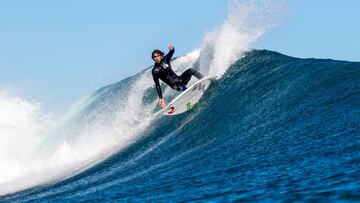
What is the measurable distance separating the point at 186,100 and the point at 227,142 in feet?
13.7

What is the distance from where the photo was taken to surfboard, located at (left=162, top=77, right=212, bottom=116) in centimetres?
1301

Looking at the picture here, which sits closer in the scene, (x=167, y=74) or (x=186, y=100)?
(x=167, y=74)

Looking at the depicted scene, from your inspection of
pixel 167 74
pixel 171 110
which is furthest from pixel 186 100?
pixel 167 74

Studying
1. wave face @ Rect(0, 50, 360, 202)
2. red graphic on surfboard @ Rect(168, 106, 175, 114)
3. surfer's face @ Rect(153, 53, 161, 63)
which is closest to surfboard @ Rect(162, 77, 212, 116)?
red graphic on surfboard @ Rect(168, 106, 175, 114)

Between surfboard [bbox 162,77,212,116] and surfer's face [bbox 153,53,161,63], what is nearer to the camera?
surfer's face [bbox 153,53,161,63]

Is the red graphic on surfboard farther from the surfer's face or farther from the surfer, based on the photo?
the surfer's face

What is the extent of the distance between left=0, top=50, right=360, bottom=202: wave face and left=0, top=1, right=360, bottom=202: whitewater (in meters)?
0.03

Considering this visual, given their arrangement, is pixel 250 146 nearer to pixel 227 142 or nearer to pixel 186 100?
pixel 227 142

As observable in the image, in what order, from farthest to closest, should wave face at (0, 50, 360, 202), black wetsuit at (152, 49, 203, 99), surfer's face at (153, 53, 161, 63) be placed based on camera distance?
black wetsuit at (152, 49, 203, 99), surfer's face at (153, 53, 161, 63), wave face at (0, 50, 360, 202)

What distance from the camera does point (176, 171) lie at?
7.77 meters

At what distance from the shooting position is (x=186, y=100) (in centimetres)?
1323

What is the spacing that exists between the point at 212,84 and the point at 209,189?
28.2 feet

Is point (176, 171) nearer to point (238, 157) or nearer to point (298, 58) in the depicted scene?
point (238, 157)

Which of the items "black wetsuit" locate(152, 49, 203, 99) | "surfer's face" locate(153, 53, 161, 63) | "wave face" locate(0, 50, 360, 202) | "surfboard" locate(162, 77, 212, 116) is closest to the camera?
"wave face" locate(0, 50, 360, 202)
